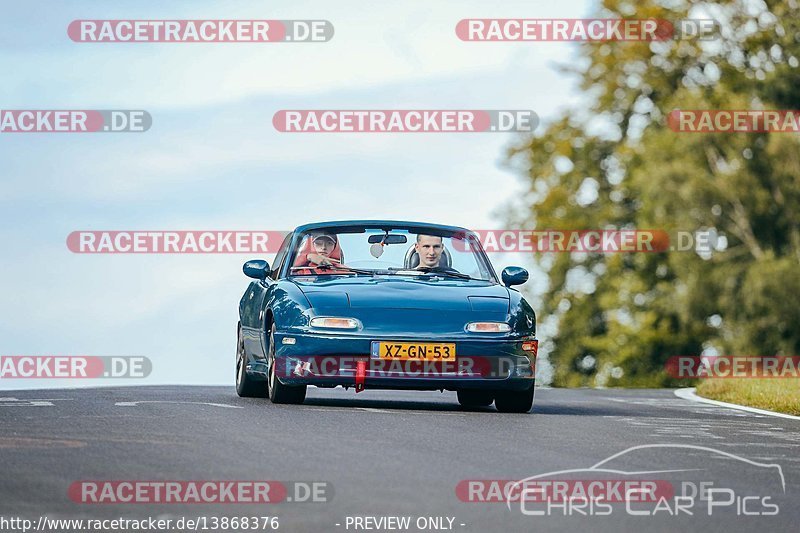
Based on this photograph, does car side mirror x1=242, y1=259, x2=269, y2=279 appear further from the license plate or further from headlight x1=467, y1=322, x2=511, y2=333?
headlight x1=467, y1=322, x2=511, y2=333

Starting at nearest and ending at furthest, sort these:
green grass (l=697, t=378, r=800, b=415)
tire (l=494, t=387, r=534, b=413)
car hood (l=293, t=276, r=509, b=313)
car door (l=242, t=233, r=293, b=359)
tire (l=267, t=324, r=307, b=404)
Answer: car hood (l=293, t=276, r=509, b=313), tire (l=267, t=324, r=307, b=404), tire (l=494, t=387, r=534, b=413), car door (l=242, t=233, r=293, b=359), green grass (l=697, t=378, r=800, b=415)

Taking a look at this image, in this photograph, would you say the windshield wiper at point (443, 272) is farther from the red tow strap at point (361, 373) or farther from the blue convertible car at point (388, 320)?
the red tow strap at point (361, 373)

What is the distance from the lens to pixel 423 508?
7668 millimetres

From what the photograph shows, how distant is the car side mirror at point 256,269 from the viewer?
15281 mm

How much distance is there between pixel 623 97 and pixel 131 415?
37.5m

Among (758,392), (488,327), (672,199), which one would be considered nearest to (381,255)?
(488,327)

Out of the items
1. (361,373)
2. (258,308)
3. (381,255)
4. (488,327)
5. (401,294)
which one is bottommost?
(361,373)

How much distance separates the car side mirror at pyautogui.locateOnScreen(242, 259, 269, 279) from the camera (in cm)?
1528

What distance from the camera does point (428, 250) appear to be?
15.2 m

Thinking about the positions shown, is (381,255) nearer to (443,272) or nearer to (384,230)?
(384,230)

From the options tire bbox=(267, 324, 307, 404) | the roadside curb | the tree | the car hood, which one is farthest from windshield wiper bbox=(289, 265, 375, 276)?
the tree

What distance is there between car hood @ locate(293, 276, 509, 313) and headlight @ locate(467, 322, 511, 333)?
158 millimetres

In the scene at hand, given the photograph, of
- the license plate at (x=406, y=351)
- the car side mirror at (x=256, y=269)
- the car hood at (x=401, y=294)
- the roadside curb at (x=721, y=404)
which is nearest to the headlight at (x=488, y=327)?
the car hood at (x=401, y=294)

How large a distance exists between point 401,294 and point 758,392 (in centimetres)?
621
